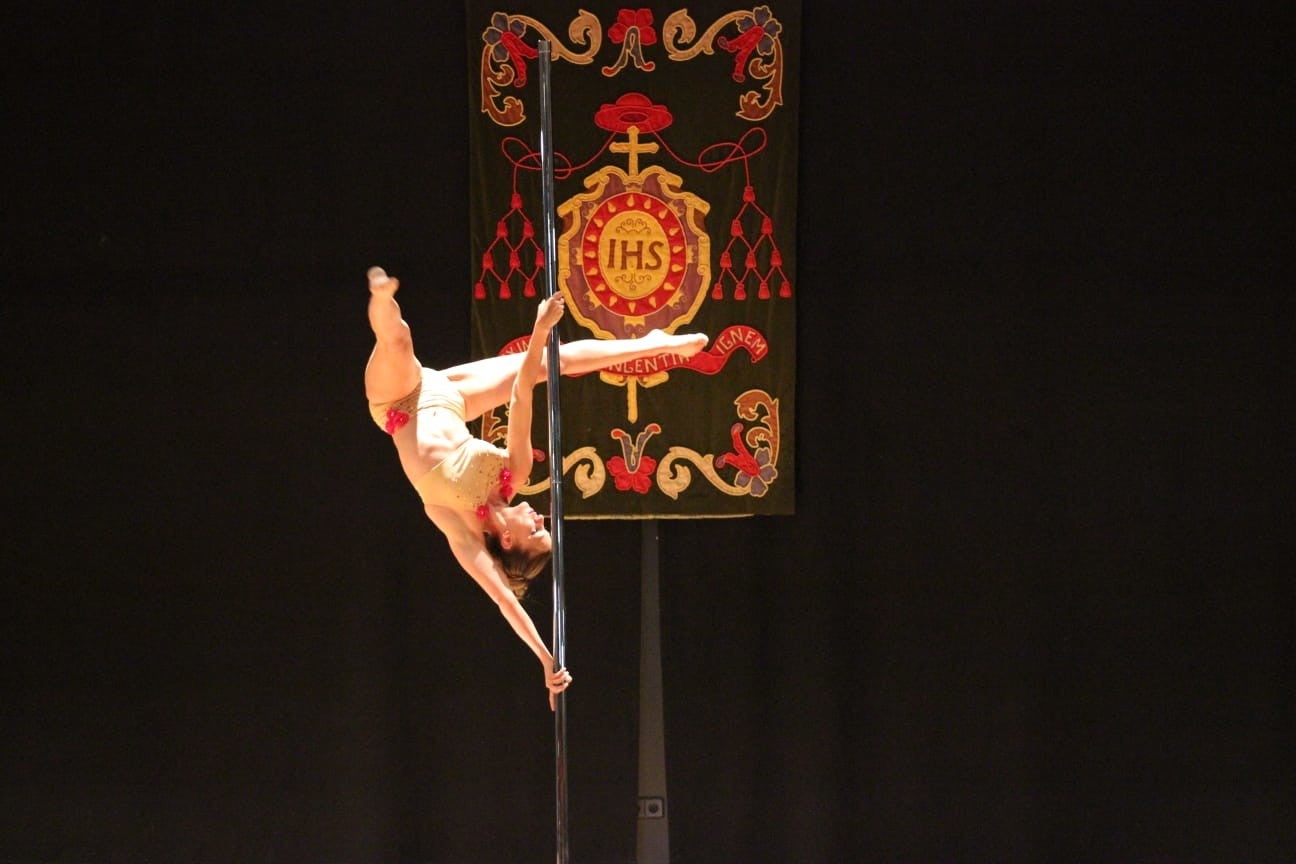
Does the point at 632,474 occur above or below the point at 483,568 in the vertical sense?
above

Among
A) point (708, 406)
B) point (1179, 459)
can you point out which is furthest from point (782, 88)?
point (1179, 459)

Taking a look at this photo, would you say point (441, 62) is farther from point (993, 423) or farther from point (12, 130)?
point (993, 423)

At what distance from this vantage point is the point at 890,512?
4.98 metres

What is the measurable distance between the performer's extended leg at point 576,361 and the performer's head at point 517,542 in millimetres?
352

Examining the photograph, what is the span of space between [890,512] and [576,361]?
1.86 m

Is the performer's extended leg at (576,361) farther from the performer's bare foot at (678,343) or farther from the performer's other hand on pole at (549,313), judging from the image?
the performer's other hand on pole at (549,313)

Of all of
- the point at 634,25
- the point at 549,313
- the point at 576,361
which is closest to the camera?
the point at 549,313

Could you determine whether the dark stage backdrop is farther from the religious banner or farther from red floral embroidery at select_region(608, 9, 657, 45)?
red floral embroidery at select_region(608, 9, 657, 45)

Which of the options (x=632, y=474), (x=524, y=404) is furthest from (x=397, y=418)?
(x=632, y=474)

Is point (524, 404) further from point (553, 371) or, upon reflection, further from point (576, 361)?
point (576, 361)

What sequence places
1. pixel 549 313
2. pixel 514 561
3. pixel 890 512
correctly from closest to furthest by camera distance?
pixel 549 313
pixel 514 561
pixel 890 512

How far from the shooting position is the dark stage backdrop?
4961 mm

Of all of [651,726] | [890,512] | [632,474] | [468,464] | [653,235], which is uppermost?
[653,235]

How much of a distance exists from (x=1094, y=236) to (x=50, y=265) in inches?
149
